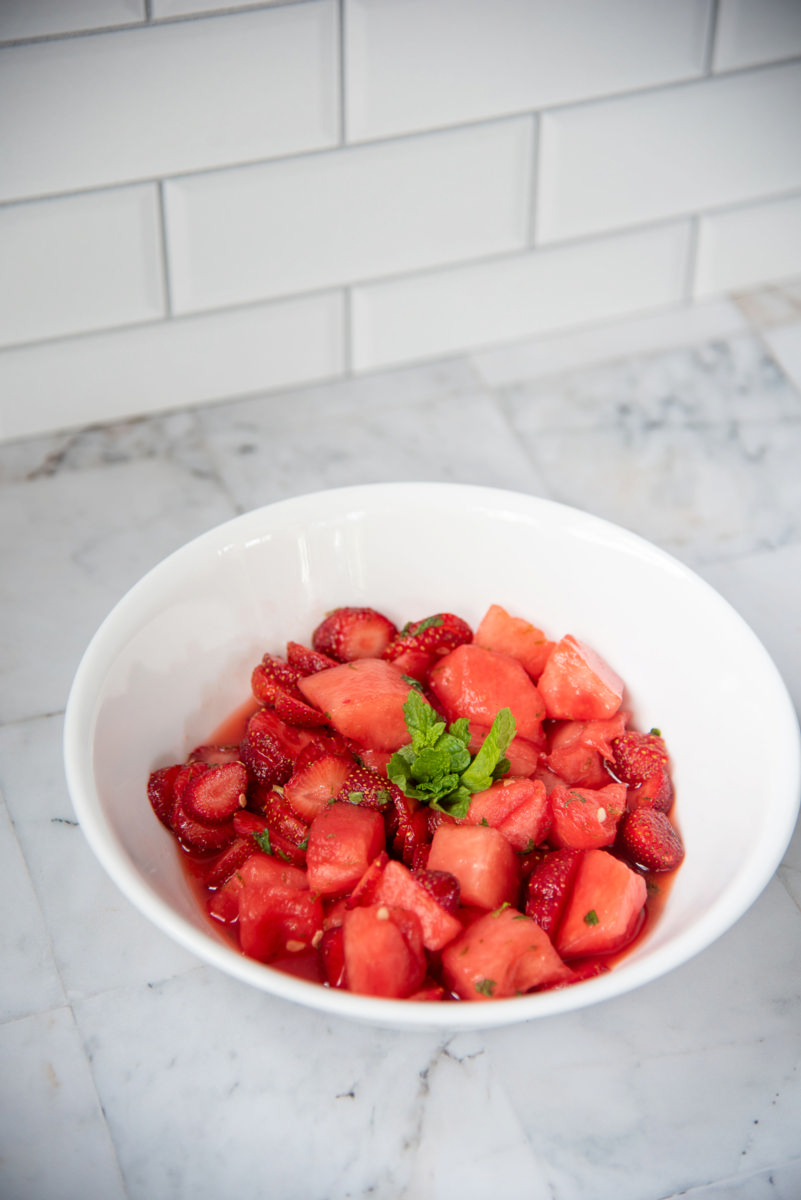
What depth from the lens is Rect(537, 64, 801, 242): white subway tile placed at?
5.01ft

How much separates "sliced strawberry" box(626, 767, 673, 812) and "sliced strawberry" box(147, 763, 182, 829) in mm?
383

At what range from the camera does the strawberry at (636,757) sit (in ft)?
3.43

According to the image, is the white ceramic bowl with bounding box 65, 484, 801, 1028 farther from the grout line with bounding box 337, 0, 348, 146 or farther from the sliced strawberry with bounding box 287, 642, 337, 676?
the grout line with bounding box 337, 0, 348, 146

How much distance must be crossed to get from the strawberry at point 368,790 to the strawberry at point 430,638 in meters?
0.15

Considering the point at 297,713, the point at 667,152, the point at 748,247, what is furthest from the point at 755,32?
the point at 297,713

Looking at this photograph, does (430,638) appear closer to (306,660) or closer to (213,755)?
Answer: (306,660)

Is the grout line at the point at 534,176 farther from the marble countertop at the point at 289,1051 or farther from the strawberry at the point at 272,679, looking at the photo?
the strawberry at the point at 272,679

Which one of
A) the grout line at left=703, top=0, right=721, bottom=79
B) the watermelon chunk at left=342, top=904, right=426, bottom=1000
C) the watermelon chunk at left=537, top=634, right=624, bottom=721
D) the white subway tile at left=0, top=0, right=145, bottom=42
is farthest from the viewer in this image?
the grout line at left=703, top=0, right=721, bottom=79

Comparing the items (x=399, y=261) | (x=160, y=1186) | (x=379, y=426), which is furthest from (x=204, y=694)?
(x=399, y=261)

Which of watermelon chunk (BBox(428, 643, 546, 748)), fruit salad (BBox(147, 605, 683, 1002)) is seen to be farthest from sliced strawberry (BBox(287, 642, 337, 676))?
watermelon chunk (BBox(428, 643, 546, 748))

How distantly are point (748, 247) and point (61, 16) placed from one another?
0.98 meters

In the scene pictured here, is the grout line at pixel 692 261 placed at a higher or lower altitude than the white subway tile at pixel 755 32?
lower

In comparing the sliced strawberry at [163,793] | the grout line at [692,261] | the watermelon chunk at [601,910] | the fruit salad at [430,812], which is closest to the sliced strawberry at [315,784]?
the fruit salad at [430,812]

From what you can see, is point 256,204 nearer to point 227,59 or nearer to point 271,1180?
point 227,59
